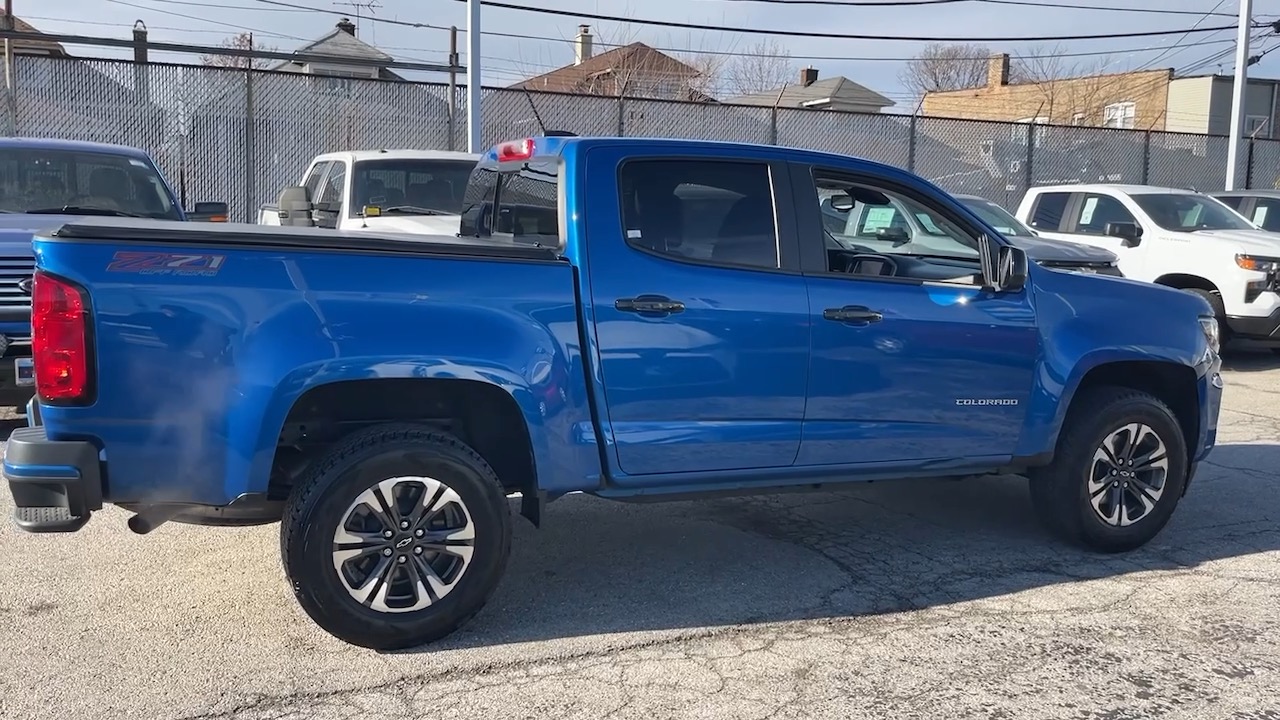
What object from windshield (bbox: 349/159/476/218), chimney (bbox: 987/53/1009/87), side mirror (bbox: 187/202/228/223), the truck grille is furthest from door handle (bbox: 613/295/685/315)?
chimney (bbox: 987/53/1009/87)

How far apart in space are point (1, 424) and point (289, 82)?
966 centimetres

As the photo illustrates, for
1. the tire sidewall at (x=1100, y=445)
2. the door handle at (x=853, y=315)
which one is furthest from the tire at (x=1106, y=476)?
the door handle at (x=853, y=315)

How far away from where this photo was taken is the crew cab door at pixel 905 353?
4914mm

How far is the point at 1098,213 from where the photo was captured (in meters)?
12.6

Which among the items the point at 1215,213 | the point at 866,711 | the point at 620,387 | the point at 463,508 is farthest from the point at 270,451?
the point at 1215,213

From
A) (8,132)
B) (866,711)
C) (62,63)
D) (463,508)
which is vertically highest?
(62,63)

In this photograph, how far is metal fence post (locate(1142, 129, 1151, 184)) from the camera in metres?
23.0

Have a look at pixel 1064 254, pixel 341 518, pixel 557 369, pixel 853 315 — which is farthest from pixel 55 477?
pixel 1064 254

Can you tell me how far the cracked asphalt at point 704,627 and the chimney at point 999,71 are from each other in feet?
161

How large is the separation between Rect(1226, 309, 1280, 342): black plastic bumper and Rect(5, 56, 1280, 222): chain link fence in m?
5.77

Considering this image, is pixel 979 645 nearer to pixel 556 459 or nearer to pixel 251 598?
pixel 556 459

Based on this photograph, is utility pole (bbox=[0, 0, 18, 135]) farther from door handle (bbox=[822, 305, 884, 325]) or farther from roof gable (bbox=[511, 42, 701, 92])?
roof gable (bbox=[511, 42, 701, 92])

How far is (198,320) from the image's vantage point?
3840 millimetres

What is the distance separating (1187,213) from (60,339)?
466 inches
